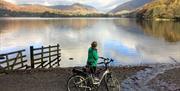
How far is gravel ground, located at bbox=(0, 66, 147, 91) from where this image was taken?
63.8 ft

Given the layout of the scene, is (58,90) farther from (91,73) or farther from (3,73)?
(3,73)

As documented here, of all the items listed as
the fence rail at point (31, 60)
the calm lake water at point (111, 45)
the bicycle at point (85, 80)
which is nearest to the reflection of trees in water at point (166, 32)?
the calm lake water at point (111, 45)

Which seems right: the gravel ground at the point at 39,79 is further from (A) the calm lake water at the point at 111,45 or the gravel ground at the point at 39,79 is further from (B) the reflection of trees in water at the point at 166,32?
(B) the reflection of trees in water at the point at 166,32

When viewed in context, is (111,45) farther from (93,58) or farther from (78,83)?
(78,83)

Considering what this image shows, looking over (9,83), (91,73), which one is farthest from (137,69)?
(91,73)

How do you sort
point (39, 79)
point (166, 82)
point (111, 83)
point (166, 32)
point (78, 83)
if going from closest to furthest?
point (78, 83), point (111, 83), point (166, 82), point (39, 79), point (166, 32)

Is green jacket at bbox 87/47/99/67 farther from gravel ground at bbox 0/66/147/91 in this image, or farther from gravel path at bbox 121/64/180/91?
gravel path at bbox 121/64/180/91

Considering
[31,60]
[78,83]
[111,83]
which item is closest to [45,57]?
[31,60]

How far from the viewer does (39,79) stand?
22.1 metres

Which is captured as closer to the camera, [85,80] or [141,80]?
[85,80]

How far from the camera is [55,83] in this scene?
67.7 feet

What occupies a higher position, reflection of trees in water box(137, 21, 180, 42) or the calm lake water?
the calm lake water

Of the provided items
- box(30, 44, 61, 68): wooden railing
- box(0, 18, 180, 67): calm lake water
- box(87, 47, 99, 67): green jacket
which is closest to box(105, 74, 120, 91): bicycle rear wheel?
box(87, 47, 99, 67): green jacket

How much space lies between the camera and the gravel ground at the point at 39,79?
63.8 ft
